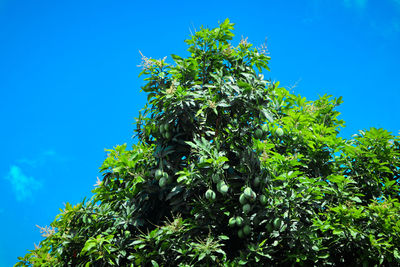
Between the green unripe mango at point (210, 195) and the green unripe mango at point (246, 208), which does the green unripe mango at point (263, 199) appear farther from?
the green unripe mango at point (210, 195)

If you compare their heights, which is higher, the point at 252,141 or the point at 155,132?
the point at 155,132

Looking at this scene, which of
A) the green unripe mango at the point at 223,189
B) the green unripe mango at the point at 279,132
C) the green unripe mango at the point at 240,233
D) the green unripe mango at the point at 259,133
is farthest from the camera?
the green unripe mango at the point at 279,132

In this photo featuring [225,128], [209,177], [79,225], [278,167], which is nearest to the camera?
[209,177]

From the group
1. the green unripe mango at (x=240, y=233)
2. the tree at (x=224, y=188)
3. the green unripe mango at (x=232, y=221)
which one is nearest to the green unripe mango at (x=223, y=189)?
the tree at (x=224, y=188)

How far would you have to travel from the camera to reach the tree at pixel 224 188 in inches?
142

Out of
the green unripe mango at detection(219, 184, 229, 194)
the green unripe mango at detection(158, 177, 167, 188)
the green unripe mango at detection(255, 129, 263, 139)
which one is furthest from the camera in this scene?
the green unripe mango at detection(255, 129, 263, 139)

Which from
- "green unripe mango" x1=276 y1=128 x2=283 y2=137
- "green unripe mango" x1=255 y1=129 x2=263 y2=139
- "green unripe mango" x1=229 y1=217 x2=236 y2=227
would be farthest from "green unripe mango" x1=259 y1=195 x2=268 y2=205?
"green unripe mango" x1=276 y1=128 x2=283 y2=137

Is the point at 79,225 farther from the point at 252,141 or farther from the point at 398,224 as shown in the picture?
the point at 398,224

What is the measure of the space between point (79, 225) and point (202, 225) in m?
1.58

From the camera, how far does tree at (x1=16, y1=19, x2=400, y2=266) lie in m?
3.60

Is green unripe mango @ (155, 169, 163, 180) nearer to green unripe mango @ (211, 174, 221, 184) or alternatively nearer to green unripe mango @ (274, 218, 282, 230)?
green unripe mango @ (211, 174, 221, 184)

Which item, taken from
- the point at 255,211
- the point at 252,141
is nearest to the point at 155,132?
the point at 252,141

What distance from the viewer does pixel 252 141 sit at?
4.02 meters

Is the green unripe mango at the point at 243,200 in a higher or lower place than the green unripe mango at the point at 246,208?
higher
